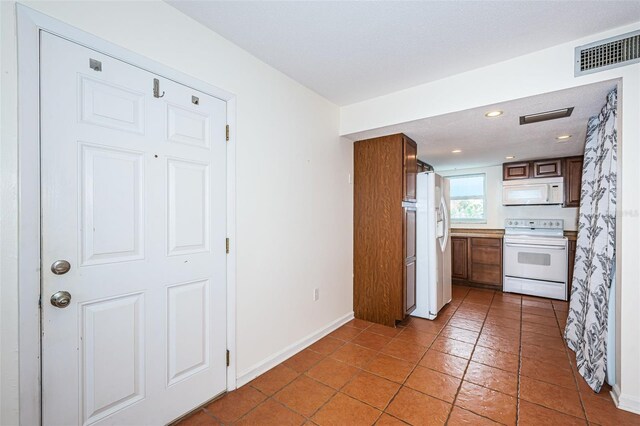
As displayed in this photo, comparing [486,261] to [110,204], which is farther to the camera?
[486,261]

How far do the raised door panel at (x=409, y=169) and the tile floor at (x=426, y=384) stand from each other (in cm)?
156

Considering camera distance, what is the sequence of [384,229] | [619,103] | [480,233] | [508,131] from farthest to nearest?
[480,233]
[384,229]
[508,131]
[619,103]

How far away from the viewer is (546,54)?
2.05m

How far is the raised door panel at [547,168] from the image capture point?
14.0 feet

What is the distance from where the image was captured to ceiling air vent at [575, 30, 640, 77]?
69.6 inches

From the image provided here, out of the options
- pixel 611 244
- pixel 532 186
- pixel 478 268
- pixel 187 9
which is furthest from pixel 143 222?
pixel 532 186

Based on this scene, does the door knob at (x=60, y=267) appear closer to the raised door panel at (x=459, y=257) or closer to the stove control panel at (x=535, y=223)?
the raised door panel at (x=459, y=257)

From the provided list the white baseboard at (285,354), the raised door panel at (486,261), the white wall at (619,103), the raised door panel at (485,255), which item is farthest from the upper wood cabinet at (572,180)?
the white baseboard at (285,354)

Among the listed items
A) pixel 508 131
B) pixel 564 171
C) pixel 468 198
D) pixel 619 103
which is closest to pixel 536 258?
pixel 564 171

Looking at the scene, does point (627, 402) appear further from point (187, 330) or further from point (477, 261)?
point (477, 261)

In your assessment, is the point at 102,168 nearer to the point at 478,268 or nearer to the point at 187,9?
the point at 187,9

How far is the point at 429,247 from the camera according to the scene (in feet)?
11.2

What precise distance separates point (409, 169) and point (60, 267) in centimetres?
311

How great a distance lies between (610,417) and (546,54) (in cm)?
250
